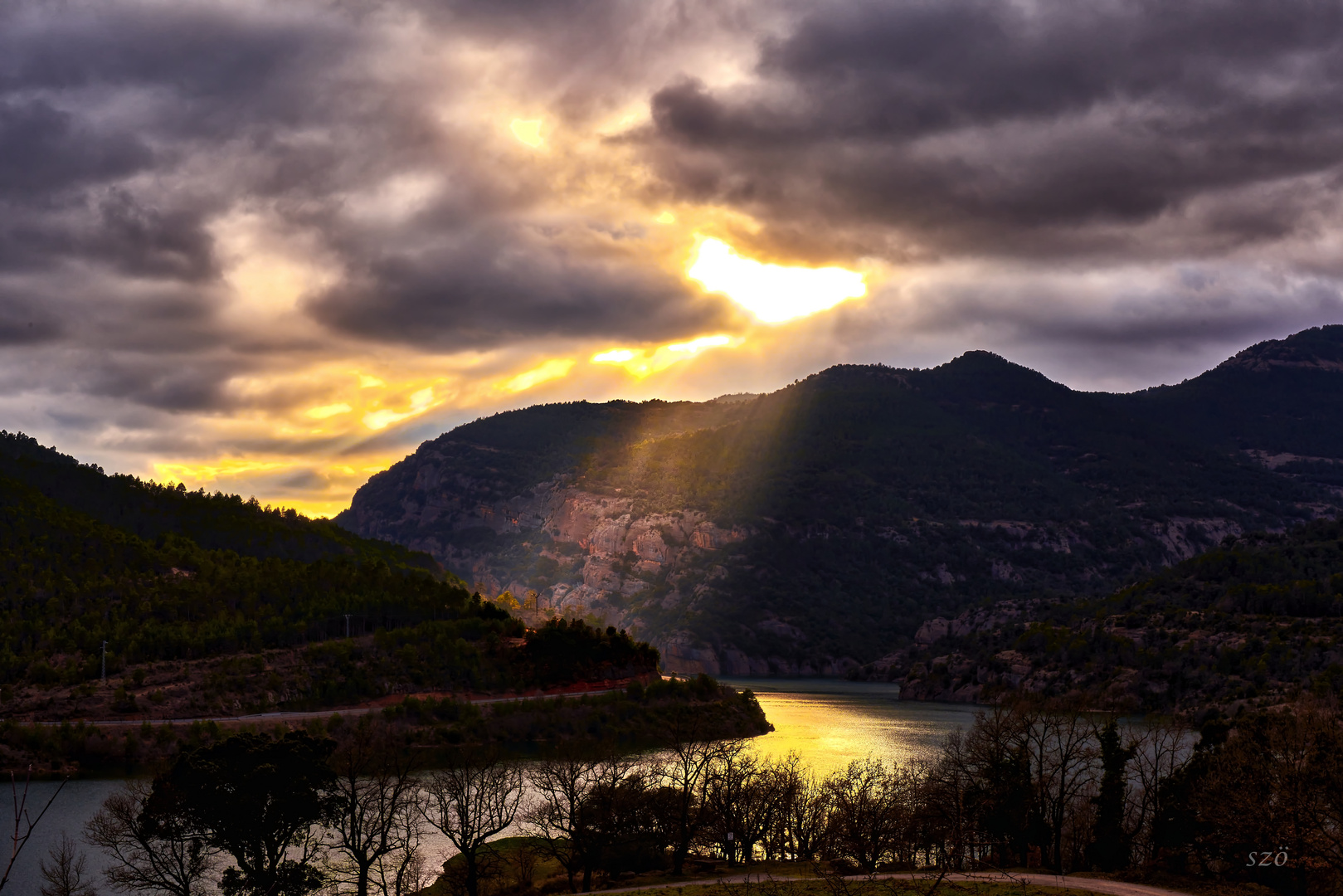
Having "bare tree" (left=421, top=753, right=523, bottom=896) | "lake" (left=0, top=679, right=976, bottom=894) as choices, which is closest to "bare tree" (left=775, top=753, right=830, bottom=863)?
"bare tree" (left=421, top=753, right=523, bottom=896)

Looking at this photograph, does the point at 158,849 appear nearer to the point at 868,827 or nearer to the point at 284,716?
the point at 868,827

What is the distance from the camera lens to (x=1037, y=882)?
67812 millimetres

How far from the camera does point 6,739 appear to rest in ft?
470

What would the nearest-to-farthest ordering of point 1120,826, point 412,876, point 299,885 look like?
point 299,885 < point 412,876 < point 1120,826

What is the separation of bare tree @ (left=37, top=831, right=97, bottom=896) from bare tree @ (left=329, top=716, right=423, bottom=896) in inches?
603

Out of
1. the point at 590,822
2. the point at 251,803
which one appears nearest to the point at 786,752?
the point at 590,822

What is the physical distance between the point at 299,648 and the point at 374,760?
100 meters

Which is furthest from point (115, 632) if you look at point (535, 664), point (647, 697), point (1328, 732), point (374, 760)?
point (1328, 732)

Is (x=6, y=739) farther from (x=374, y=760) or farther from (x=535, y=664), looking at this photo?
(x=535, y=664)

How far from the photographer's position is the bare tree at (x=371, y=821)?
76.4 meters

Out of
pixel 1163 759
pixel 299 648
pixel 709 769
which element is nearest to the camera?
pixel 709 769

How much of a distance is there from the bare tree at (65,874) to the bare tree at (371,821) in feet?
50.2

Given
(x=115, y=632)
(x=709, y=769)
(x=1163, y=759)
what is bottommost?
(x=1163, y=759)

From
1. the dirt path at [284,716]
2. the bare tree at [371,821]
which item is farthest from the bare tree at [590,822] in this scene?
the dirt path at [284,716]
